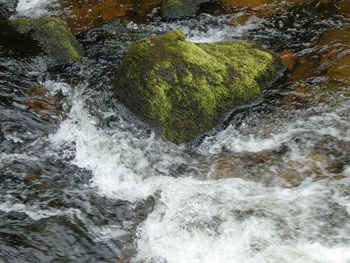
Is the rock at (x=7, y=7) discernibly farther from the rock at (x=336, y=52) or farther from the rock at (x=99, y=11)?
the rock at (x=336, y=52)

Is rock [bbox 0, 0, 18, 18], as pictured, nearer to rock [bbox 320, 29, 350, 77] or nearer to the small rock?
the small rock

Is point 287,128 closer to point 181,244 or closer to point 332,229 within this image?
point 332,229

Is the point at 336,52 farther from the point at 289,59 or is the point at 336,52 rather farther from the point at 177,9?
the point at 177,9

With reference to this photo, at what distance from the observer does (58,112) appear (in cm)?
556

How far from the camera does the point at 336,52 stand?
20.6 feet

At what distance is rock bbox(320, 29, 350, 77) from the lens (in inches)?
232

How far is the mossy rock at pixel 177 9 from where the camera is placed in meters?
8.39

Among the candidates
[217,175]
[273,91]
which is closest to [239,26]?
[273,91]

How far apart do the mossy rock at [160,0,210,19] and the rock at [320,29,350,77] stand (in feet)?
10.9

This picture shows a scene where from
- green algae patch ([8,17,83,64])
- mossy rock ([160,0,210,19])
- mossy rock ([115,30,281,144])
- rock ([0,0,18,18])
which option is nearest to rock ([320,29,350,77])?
mossy rock ([115,30,281,144])

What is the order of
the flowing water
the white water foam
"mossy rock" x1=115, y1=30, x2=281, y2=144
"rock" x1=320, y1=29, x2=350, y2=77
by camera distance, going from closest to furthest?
1. the white water foam
2. the flowing water
3. "mossy rock" x1=115, y1=30, x2=281, y2=144
4. "rock" x1=320, y1=29, x2=350, y2=77

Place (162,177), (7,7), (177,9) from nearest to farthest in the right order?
1. (162,177)
2. (177,9)
3. (7,7)

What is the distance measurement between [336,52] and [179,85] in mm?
3347

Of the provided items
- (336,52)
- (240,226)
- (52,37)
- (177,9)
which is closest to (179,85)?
(240,226)
